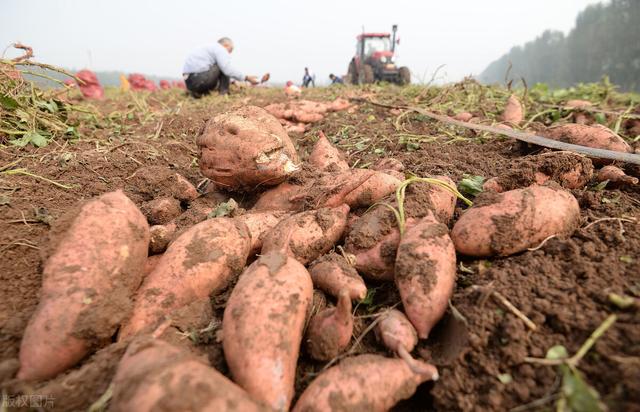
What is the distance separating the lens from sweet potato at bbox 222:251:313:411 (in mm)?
1230

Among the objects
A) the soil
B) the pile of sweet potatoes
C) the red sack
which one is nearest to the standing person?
the red sack

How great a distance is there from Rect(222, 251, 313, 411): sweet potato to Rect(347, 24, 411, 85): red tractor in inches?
452

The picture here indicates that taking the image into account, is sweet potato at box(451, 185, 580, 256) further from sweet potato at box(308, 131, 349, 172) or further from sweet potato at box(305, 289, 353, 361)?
sweet potato at box(308, 131, 349, 172)

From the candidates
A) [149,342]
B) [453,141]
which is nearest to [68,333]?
[149,342]

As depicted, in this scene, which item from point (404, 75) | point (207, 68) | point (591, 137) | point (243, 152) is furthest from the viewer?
point (404, 75)

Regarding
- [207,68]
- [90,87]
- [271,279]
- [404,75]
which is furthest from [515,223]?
[404,75]

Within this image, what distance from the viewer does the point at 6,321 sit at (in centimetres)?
146

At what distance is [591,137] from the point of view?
250cm

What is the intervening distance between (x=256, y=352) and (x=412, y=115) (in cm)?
377

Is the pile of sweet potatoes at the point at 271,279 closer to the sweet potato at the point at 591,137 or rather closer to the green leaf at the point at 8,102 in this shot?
the sweet potato at the point at 591,137

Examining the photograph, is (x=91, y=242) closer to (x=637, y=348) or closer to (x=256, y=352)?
(x=256, y=352)

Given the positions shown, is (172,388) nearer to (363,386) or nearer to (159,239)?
(363,386)

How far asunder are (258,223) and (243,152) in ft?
1.67

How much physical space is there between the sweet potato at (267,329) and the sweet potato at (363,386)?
0.13 metres
